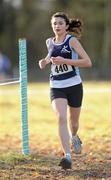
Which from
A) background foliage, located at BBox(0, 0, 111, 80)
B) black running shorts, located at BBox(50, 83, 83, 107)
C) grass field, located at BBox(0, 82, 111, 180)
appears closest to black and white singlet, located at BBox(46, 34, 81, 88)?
black running shorts, located at BBox(50, 83, 83, 107)

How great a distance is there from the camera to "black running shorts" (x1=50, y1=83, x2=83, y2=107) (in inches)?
334

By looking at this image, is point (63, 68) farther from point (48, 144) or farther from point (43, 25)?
point (43, 25)

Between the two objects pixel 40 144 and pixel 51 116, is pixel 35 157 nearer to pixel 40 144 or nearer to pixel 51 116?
pixel 40 144

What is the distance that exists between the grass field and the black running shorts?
0.83 metres

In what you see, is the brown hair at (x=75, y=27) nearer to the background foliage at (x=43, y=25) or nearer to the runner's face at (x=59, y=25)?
the runner's face at (x=59, y=25)

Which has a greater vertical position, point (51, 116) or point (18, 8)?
point (18, 8)

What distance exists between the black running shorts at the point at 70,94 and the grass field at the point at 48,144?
2.72ft

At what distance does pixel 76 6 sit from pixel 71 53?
178 feet

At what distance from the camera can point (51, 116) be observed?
1794 centimetres

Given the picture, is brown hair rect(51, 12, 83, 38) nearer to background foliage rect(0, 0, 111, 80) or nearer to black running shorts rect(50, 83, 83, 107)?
black running shorts rect(50, 83, 83, 107)

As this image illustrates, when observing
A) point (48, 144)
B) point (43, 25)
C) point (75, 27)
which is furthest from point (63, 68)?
point (43, 25)

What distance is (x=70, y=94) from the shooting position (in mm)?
8656

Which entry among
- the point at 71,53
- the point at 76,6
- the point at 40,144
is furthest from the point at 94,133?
the point at 76,6

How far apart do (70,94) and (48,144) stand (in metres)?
3.63
